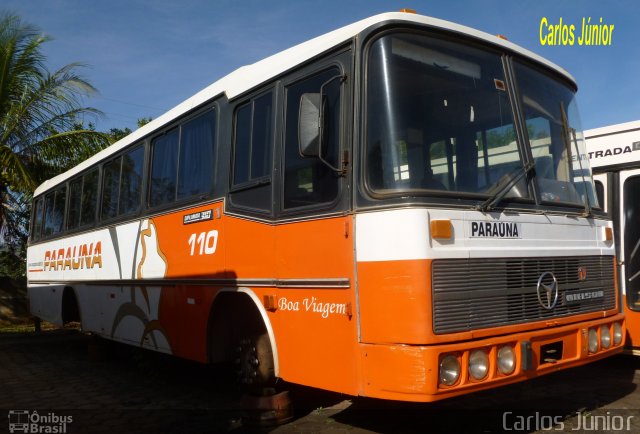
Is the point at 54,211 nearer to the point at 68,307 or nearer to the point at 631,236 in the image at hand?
the point at 68,307

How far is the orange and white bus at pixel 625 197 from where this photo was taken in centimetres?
702

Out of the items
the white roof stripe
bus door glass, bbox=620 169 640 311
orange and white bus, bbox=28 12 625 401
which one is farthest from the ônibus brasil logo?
the white roof stripe

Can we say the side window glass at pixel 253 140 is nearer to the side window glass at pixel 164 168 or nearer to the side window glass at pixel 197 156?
the side window glass at pixel 197 156

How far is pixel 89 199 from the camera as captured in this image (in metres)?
9.26

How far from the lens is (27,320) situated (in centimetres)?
1528

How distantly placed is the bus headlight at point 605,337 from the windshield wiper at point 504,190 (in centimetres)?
145

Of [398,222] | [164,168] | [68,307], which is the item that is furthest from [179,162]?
[68,307]

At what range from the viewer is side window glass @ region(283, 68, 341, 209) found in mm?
4355

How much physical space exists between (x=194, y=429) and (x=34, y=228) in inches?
349

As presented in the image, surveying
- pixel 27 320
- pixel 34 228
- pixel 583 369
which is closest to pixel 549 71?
pixel 583 369

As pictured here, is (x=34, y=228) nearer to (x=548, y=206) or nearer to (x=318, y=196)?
(x=318, y=196)

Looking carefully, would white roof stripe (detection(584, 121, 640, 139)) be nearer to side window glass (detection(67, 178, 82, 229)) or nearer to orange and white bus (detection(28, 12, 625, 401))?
orange and white bus (detection(28, 12, 625, 401))

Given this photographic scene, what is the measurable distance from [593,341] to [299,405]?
262 centimetres

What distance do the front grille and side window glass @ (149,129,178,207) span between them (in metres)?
3.61
